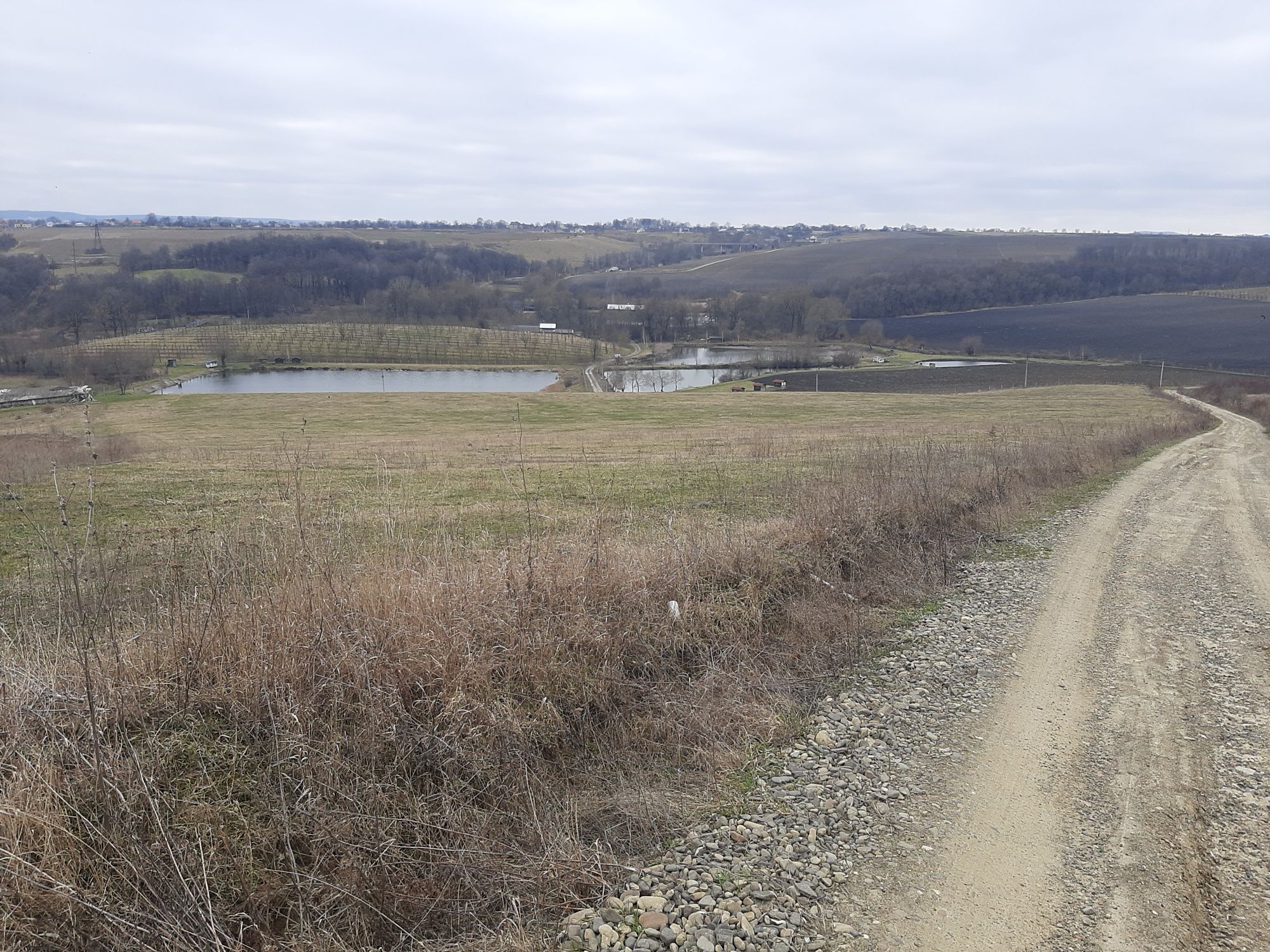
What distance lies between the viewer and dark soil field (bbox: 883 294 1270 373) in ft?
339

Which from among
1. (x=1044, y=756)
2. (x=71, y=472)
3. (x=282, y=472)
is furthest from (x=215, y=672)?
(x=71, y=472)

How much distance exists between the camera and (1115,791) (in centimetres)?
621

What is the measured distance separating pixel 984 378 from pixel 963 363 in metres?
22.1

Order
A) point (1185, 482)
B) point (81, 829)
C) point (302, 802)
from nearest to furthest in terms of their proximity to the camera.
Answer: point (81, 829)
point (302, 802)
point (1185, 482)

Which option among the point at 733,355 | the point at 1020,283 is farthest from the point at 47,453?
the point at 1020,283

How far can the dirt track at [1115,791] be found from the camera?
4879 millimetres

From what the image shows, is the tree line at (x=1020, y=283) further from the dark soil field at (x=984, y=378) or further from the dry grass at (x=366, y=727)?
the dry grass at (x=366, y=727)

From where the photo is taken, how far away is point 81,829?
494 centimetres

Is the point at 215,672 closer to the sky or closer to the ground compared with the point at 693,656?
closer to the sky

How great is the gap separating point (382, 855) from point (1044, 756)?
17.9ft

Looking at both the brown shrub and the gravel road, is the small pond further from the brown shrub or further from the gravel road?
the gravel road

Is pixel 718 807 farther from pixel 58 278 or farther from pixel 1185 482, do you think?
pixel 58 278

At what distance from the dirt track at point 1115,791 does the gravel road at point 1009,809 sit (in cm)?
2

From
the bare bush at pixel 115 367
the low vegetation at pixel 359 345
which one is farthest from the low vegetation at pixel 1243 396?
the bare bush at pixel 115 367
